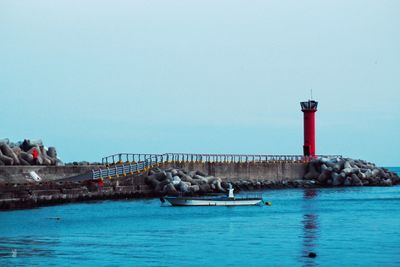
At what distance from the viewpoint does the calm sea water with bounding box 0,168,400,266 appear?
27.1 m

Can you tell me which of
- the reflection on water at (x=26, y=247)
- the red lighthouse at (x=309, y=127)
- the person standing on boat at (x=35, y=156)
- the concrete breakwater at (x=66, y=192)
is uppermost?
the red lighthouse at (x=309, y=127)

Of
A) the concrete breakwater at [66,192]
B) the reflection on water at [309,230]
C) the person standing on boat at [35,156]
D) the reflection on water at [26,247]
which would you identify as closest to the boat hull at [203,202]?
the reflection on water at [309,230]

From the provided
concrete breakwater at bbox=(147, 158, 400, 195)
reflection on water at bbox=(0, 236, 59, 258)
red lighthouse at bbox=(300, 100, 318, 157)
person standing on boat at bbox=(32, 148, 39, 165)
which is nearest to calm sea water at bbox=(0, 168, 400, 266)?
reflection on water at bbox=(0, 236, 59, 258)

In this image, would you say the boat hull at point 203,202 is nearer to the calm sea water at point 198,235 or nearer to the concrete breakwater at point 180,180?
the calm sea water at point 198,235

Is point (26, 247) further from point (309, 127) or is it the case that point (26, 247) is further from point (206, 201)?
point (309, 127)

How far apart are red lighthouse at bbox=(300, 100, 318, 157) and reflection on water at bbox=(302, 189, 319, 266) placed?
808 inches

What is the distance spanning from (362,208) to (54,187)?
1873cm

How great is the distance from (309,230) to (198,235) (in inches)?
212

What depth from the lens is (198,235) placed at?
34.3 meters

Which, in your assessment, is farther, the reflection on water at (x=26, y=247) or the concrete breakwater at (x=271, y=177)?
the concrete breakwater at (x=271, y=177)

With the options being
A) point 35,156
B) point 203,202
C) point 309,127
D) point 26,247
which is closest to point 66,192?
point 35,156

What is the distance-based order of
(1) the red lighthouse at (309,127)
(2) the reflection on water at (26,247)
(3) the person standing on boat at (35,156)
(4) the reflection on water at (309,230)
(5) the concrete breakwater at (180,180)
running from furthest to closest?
(1) the red lighthouse at (309,127) → (3) the person standing on boat at (35,156) → (5) the concrete breakwater at (180,180) → (2) the reflection on water at (26,247) → (4) the reflection on water at (309,230)

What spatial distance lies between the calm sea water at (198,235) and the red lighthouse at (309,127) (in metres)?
28.5

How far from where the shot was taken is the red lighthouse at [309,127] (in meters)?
80.8
